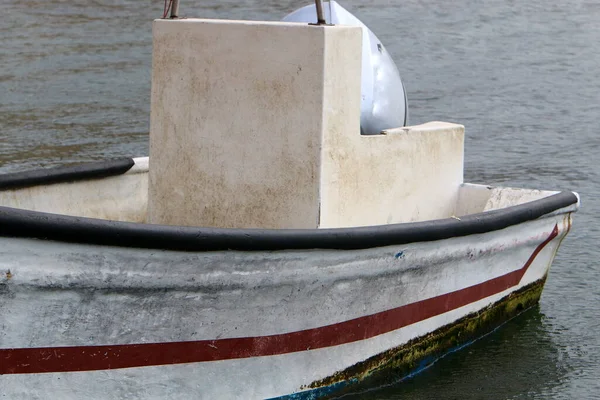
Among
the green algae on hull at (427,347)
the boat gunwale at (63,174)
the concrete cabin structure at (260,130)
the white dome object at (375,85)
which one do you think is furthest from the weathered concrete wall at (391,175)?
the boat gunwale at (63,174)

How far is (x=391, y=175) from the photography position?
4.80 m

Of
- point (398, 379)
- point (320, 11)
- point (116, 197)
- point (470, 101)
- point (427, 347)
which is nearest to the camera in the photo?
point (320, 11)

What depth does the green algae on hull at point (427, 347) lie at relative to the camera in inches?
172

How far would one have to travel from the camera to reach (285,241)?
3.74m

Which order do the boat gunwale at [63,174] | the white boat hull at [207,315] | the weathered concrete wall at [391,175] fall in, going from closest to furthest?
the white boat hull at [207,315]
the weathered concrete wall at [391,175]
the boat gunwale at [63,174]

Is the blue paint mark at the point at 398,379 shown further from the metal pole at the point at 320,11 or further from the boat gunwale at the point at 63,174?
the boat gunwale at the point at 63,174

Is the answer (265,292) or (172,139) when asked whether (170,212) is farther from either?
(265,292)

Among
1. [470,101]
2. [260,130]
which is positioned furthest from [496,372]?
[470,101]

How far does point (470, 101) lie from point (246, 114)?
6.78m

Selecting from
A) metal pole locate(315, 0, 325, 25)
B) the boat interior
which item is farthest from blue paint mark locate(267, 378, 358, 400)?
metal pole locate(315, 0, 325, 25)

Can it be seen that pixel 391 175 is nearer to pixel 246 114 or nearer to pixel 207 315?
pixel 246 114

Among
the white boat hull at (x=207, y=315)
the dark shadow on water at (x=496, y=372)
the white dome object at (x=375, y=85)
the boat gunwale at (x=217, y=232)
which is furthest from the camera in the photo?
the white dome object at (x=375, y=85)

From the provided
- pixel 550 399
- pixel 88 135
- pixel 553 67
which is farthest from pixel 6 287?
pixel 553 67

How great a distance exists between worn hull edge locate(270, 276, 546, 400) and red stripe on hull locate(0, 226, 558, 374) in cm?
14
